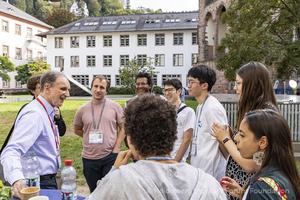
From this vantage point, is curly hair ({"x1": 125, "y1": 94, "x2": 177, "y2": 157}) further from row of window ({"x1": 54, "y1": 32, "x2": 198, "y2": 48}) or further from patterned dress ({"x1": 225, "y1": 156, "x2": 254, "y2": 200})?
row of window ({"x1": 54, "y1": 32, "x2": 198, "y2": 48})

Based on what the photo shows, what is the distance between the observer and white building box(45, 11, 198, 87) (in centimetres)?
5391

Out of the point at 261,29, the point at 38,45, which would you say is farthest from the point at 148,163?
the point at 38,45

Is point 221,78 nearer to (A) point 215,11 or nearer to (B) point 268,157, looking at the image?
(A) point 215,11

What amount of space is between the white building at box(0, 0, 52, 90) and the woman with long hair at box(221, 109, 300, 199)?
2303 inches

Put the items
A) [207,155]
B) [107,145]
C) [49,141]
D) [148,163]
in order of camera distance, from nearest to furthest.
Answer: [148,163] → [49,141] → [207,155] → [107,145]

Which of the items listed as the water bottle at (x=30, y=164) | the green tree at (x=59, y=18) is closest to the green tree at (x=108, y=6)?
the green tree at (x=59, y=18)

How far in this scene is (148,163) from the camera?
197 centimetres

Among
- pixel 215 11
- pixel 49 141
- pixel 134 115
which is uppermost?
pixel 215 11

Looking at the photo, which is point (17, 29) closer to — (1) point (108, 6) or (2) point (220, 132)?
(1) point (108, 6)

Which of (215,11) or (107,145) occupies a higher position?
(215,11)

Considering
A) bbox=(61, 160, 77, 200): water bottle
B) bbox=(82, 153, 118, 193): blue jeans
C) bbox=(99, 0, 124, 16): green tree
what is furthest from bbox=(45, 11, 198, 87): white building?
bbox=(61, 160, 77, 200): water bottle

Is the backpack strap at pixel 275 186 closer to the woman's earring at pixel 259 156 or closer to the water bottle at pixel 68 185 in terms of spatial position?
the woman's earring at pixel 259 156

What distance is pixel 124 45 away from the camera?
5603 centimetres

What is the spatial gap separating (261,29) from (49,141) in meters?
11.0
